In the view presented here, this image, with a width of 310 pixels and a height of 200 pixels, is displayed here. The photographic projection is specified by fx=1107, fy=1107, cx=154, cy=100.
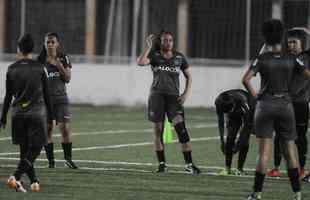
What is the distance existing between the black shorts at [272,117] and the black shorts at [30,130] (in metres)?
2.72

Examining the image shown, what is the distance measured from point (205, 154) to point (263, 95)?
6.98 m

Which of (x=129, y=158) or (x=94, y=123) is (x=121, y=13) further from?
(x=129, y=158)

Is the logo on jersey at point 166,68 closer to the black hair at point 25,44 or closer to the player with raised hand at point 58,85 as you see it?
the player with raised hand at point 58,85

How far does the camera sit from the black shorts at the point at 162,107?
53.5 ft

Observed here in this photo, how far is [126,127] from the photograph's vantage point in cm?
2622

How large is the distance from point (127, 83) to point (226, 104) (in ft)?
62.2

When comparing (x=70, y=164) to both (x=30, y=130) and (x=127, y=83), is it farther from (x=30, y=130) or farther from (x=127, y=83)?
(x=127, y=83)

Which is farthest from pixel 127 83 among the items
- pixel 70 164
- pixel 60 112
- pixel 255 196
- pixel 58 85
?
pixel 255 196

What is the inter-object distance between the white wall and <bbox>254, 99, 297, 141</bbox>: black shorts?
21.4 metres

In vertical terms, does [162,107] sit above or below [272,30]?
below

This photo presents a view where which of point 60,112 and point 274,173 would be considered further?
point 60,112

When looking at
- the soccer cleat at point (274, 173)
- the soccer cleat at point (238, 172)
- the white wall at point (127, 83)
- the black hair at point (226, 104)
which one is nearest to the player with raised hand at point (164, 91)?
the soccer cleat at point (238, 172)

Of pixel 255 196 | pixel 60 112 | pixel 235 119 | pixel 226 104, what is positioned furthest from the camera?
pixel 60 112

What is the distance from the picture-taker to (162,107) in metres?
16.4
